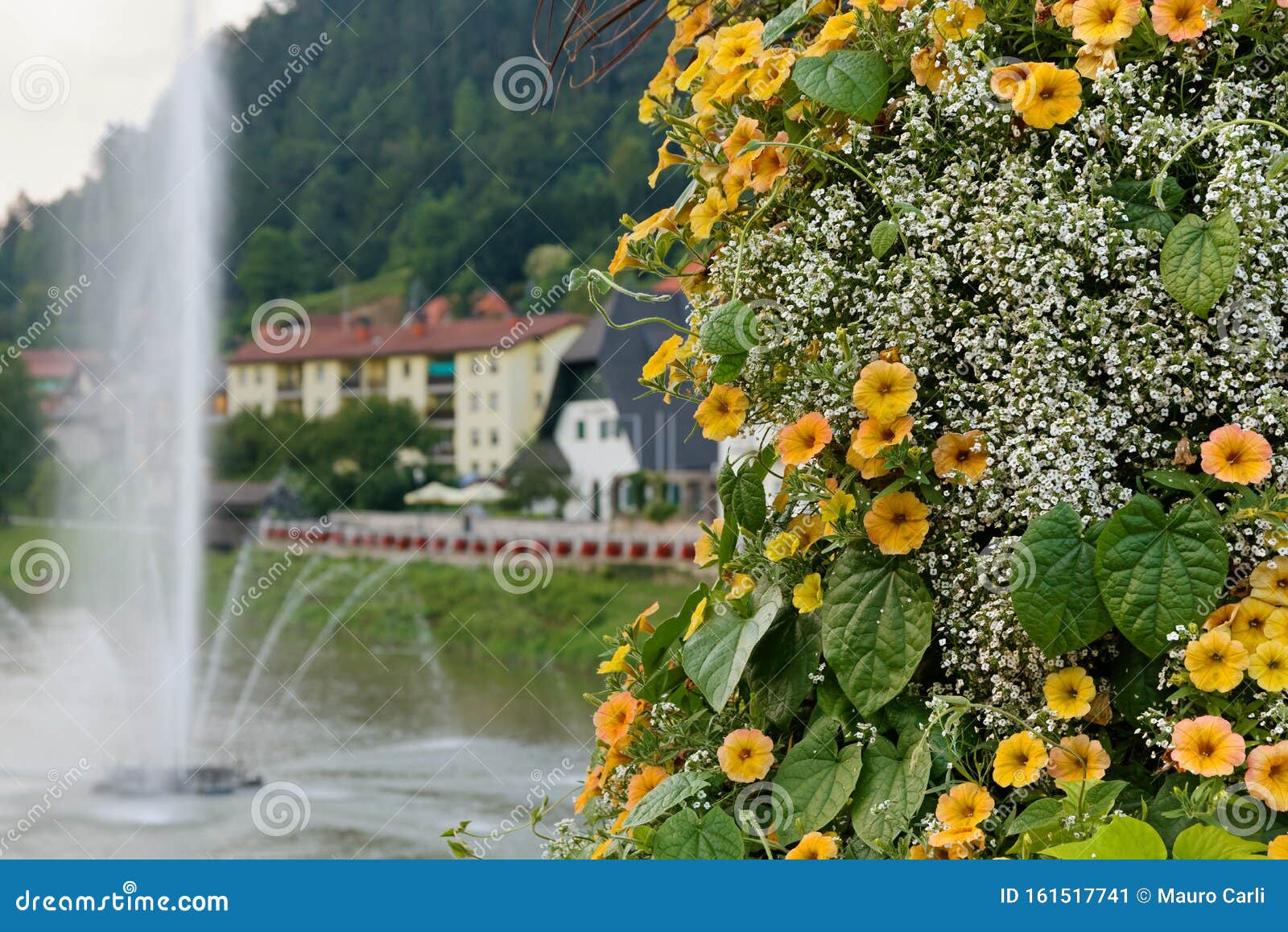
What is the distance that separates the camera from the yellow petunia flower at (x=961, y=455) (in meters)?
0.66

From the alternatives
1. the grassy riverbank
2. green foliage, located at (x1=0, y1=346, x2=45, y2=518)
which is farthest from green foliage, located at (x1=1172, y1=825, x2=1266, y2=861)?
green foliage, located at (x1=0, y1=346, x2=45, y2=518)

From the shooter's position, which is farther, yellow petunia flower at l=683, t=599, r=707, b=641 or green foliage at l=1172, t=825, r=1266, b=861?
yellow petunia flower at l=683, t=599, r=707, b=641

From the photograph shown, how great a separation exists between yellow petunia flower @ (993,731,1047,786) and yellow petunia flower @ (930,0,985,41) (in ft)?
1.36

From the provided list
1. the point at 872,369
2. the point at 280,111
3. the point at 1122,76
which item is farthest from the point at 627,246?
the point at 280,111

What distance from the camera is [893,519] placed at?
2.22 feet

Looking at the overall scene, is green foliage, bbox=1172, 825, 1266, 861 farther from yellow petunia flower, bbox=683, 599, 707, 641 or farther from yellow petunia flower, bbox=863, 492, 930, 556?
yellow petunia flower, bbox=683, 599, 707, 641

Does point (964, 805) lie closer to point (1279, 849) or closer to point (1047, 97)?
point (1279, 849)

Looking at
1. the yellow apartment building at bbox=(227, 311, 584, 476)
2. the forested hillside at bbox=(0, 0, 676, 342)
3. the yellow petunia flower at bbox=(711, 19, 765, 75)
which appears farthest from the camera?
the yellow apartment building at bbox=(227, 311, 584, 476)

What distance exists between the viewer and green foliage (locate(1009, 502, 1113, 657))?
0.61 metres

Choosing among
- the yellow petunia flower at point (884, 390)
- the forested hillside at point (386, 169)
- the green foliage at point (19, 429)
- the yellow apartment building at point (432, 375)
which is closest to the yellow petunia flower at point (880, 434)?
the yellow petunia flower at point (884, 390)

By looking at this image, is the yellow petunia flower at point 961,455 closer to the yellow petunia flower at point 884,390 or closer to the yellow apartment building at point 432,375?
the yellow petunia flower at point 884,390

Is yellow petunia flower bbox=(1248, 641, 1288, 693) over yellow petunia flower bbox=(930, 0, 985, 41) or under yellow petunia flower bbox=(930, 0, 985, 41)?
under

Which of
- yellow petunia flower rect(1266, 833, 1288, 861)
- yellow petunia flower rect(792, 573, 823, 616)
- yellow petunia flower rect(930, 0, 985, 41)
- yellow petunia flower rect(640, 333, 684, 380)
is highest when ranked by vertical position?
yellow petunia flower rect(930, 0, 985, 41)

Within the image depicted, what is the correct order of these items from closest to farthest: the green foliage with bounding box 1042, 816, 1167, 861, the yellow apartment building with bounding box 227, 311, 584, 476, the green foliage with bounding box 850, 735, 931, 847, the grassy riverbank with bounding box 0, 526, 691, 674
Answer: the green foliage with bounding box 1042, 816, 1167, 861, the green foliage with bounding box 850, 735, 931, 847, the grassy riverbank with bounding box 0, 526, 691, 674, the yellow apartment building with bounding box 227, 311, 584, 476
